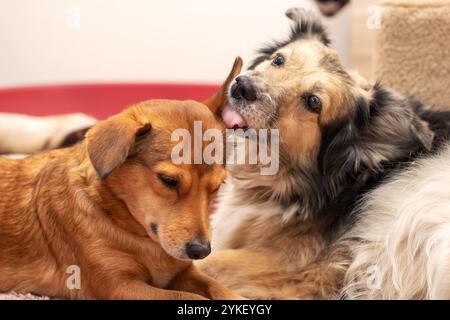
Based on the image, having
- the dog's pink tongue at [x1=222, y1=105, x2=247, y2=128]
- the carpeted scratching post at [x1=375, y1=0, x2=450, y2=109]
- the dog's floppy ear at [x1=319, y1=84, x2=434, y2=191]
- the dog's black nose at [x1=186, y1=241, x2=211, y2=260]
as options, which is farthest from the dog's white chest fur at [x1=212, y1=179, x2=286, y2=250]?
the carpeted scratching post at [x1=375, y1=0, x2=450, y2=109]

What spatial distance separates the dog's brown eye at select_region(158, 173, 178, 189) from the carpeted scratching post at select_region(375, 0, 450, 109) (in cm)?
98

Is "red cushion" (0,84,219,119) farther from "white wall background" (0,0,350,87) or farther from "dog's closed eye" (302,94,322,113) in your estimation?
"dog's closed eye" (302,94,322,113)

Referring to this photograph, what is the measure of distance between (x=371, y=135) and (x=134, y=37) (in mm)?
876

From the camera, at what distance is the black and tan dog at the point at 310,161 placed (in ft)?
4.28

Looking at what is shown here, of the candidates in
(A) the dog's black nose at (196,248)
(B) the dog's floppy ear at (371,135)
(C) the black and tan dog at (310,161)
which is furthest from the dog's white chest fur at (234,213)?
(A) the dog's black nose at (196,248)

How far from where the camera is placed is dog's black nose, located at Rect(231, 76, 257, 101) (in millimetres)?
1202

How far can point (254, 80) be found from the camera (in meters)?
1.25

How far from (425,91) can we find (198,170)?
1025 mm

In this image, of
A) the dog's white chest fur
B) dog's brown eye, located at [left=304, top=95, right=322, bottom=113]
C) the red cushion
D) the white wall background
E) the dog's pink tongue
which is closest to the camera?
the dog's pink tongue

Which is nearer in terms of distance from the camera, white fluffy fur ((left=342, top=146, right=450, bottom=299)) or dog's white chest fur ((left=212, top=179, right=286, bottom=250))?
white fluffy fur ((left=342, top=146, right=450, bottom=299))

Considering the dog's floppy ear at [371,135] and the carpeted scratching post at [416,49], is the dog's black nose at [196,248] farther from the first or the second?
the carpeted scratching post at [416,49]

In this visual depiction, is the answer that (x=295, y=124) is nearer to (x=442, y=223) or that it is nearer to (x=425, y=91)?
(x=442, y=223)

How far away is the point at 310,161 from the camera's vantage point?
4.56 feet
